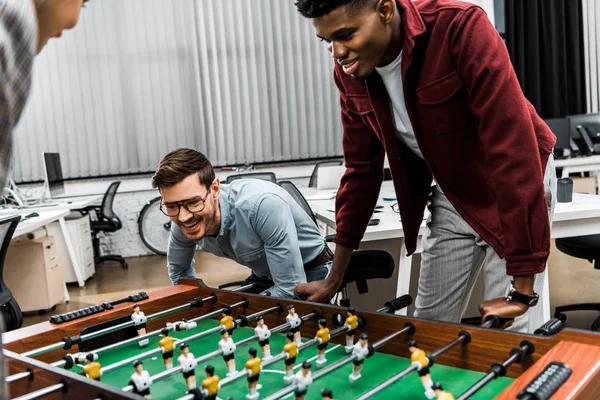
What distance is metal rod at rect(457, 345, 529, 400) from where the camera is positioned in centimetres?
83

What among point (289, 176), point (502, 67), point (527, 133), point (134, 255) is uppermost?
point (502, 67)

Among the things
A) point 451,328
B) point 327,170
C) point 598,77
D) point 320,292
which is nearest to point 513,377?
point 451,328

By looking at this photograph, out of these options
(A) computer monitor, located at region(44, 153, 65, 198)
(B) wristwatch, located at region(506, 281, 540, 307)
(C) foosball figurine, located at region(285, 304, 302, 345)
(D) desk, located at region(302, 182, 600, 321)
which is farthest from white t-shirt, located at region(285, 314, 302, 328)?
(A) computer monitor, located at region(44, 153, 65, 198)

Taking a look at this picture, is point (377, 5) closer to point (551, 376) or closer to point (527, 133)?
point (527, 133)

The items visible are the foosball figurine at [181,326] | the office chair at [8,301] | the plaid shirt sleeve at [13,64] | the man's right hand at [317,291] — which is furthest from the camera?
the office chair at [8,301]

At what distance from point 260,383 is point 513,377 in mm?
456

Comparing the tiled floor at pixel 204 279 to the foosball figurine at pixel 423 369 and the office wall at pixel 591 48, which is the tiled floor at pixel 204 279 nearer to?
the foosball figurine at pixel 423 369

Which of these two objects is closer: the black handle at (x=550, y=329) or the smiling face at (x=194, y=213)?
the black handle at (x=550, y=329)

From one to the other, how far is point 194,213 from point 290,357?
99 centimetres

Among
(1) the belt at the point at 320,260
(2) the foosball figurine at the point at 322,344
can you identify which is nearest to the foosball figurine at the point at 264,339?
(2) the foosball figurine at the point at 322,344

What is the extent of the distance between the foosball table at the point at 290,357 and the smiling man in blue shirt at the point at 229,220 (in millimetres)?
457

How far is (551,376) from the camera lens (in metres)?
0.78

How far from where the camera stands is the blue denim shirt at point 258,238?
1961 millimetres

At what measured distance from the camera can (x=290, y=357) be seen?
1038 mm
